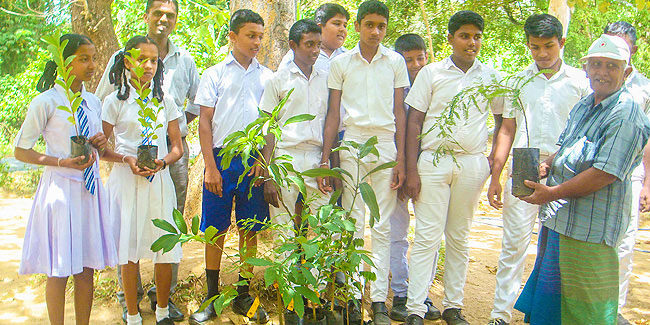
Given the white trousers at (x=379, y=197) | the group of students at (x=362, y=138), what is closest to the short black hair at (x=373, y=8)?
the group of students at (x=362, y=138)

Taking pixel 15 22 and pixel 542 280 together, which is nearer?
pixel 542 280

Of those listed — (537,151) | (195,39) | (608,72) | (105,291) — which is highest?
(195,39)

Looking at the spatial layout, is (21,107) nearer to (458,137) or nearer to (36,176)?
(36,176)

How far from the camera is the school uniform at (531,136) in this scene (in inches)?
138

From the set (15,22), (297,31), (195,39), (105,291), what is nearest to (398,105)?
(297,31)

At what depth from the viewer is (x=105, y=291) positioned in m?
4.12

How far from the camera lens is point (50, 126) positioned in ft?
9.91

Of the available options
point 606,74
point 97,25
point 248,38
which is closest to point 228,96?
point 248,38

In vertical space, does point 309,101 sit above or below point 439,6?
below

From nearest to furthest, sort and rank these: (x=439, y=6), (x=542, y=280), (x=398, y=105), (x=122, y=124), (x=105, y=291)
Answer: (x=542, y=280) → (x=122, y=124) → (x=398, y=105) → (x=105, y=291) → (x=439, y=6)

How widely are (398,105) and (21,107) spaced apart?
12601 millimetres

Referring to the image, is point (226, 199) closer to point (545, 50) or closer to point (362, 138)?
point (362, 138)

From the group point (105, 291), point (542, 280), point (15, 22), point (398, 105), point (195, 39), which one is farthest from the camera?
point (15, 22)

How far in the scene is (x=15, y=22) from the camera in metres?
17.7
